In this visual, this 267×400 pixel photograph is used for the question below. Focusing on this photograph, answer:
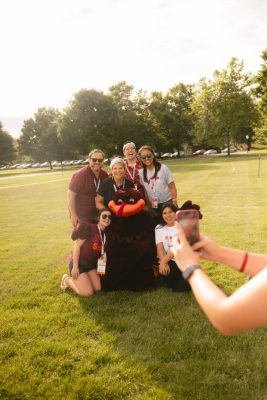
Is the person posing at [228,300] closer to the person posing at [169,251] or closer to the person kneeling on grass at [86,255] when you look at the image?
the person posing at [169,251]

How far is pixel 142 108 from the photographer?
221 feet

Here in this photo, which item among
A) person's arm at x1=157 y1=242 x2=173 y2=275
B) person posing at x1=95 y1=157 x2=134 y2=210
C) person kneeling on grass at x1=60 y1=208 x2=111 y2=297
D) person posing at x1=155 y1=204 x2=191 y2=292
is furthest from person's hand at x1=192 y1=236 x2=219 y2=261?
person posing at x1=95 y1=157 x2=134 y2=210

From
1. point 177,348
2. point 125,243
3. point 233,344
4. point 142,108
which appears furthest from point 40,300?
point 142,108

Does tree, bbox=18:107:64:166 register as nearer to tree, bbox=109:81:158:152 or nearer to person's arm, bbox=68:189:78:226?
tree, bbox=109:81:158:152

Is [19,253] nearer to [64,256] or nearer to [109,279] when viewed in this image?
[64,256]

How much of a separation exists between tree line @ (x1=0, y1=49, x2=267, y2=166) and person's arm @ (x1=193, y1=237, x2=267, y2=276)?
163 feet

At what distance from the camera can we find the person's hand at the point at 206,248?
1.83m

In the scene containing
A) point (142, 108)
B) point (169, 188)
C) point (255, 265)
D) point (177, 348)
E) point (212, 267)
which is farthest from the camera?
point (142, 108)

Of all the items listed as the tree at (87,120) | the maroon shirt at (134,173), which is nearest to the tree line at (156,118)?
the tree at (87,120)

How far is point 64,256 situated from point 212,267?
12.2 feet

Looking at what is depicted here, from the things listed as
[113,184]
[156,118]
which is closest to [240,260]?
[113,184]

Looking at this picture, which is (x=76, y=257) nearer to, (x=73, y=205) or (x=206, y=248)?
(x=73, y=205)

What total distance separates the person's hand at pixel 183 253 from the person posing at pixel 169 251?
12.9 ft

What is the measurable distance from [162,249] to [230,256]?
12.6ft
